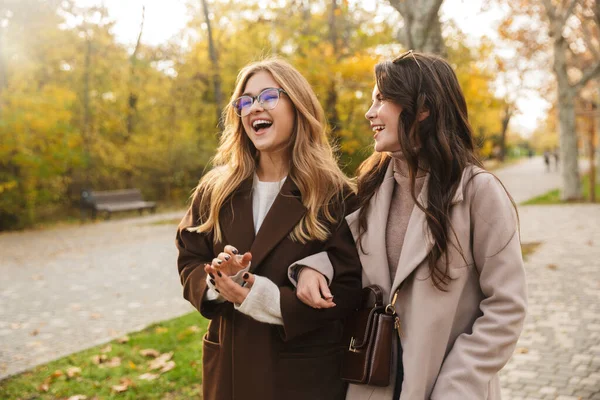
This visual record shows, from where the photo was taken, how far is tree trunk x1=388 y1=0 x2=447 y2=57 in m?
7.37

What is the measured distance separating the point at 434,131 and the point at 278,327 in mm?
924

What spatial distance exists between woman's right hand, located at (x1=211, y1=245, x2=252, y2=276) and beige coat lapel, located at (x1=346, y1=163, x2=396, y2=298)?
18.0 inches

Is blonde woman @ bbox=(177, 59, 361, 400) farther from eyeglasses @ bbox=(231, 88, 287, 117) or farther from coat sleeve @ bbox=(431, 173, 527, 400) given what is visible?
coat sleeve @ bbox=(431, 173, 527, 400)

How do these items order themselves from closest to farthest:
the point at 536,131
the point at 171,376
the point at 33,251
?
the point at 171,376, the point at 33,251, the point at 536,131

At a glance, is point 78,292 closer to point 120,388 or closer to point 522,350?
point 120,388

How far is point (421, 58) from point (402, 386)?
1133 millimetres

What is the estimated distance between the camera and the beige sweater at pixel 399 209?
222 cm

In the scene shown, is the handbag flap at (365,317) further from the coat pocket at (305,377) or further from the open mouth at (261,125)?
the open mouth at (261,125)

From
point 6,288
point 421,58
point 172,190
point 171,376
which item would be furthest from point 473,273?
point 172,190

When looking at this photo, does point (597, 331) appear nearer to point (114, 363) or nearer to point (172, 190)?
point (114, 363)

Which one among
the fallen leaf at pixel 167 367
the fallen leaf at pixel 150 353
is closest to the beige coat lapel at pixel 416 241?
the fallen leaf at pixel 167 367

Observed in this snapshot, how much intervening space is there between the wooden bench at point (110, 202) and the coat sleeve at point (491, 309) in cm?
2021

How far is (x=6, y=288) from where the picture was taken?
9.56 metres

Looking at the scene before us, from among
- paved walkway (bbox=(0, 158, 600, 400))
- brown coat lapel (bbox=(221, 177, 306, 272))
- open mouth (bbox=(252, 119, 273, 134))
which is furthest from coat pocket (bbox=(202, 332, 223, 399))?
paved walkway (bbox=(0, 158, 600, 400))
